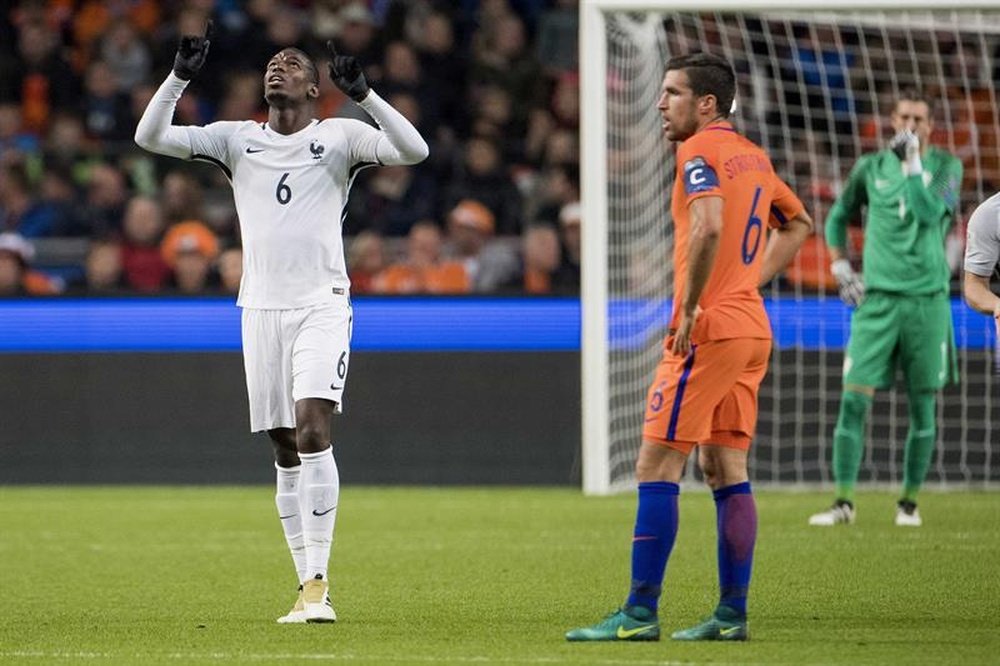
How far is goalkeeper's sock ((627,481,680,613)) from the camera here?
6.08 meters

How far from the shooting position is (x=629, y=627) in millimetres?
6098

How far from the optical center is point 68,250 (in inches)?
587

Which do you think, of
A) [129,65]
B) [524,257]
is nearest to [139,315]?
[524,257]

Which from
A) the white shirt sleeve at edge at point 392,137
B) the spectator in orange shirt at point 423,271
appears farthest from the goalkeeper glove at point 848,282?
the spectator in orange shirt at point 423,271

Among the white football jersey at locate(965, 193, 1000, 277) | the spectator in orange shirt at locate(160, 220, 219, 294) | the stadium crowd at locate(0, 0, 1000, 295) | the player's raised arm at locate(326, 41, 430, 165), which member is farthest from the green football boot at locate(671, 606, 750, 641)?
the spectator in orange shirt at locate(160, 220, 219, 294)

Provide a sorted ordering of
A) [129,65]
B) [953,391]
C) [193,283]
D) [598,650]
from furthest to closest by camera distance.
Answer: [129,65] → [193,283] → [953,391] → [598,650]

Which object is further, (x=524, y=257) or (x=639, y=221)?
(x=524, y=257)

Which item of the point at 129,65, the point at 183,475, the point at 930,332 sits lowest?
the point at 183,475

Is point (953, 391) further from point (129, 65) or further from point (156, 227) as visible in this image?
point (129, 65)

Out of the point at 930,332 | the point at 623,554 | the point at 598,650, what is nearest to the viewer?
the point at 598,650

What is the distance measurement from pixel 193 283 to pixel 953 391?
5653mm

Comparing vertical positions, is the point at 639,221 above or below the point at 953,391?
above

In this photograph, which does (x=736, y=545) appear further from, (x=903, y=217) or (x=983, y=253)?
(x=903, y=217)

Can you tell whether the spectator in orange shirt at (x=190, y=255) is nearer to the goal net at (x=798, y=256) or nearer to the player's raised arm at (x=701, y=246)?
the goal net at (x=798, y=256)
